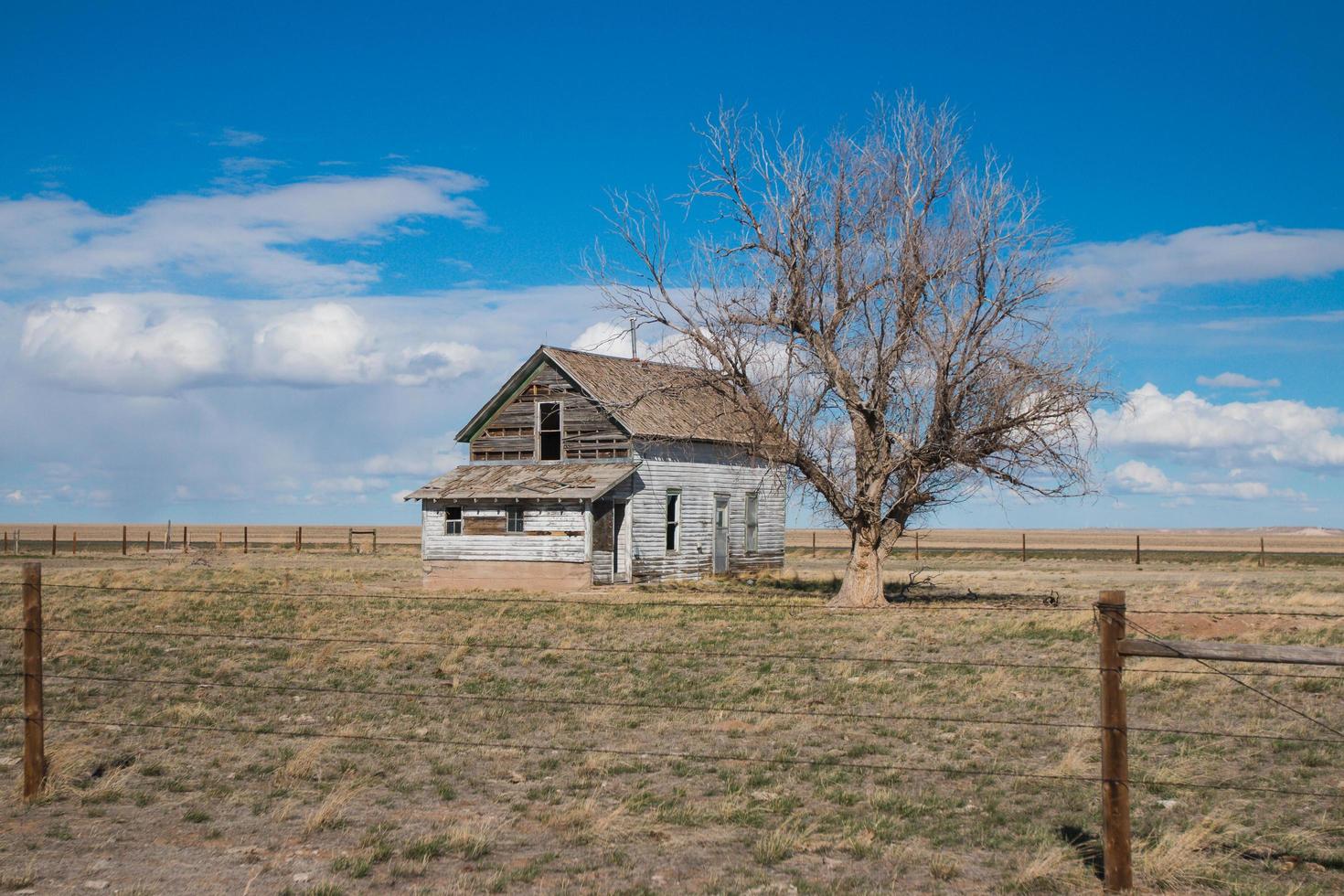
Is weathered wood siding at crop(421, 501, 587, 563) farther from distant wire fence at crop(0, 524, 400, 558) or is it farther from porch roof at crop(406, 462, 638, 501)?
distant wire fence at crop(0, 524, 400, 558)

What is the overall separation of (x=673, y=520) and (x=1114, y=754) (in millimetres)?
26106

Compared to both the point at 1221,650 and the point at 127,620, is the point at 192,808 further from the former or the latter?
the point at 127,620

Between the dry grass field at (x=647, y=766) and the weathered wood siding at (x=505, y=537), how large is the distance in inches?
400

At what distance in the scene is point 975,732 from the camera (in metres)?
11.3

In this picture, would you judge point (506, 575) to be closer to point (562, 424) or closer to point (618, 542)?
point (618, 542)

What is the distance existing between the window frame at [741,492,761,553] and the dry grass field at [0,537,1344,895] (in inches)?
591

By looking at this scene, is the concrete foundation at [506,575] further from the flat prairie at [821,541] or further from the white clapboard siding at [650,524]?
the flat prairie at [821,541]

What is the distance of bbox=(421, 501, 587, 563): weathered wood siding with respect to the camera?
99.2 ft

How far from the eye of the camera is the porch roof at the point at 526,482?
29859 millimetres

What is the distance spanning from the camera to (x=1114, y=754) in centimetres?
641

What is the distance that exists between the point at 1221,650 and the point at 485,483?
26.7 meters

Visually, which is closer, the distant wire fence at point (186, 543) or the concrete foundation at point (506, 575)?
the concrete foundation at point (506, 575)

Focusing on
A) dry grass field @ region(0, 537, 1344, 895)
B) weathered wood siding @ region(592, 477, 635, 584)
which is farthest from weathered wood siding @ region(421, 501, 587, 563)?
dry grass field @ region(0, 537, 1344, 895)

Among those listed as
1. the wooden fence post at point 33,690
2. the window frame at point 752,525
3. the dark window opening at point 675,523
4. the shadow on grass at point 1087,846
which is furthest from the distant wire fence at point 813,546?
the wooden fence post at point 33,690
